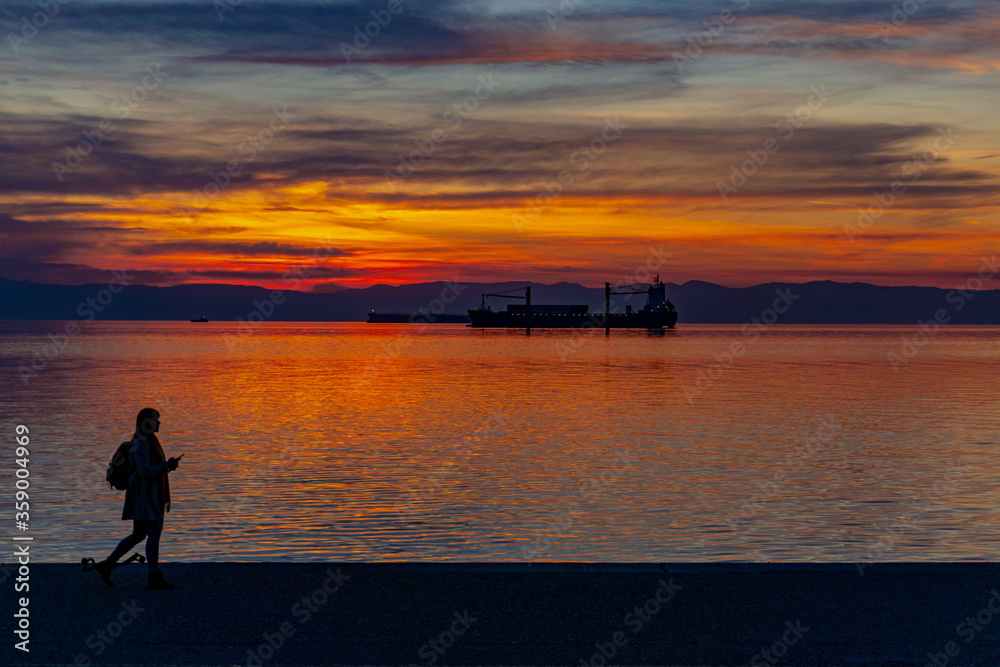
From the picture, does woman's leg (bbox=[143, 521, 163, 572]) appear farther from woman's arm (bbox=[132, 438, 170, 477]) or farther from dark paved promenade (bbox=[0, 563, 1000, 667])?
woman's arm (bbox=[132, 438, 170, 477])

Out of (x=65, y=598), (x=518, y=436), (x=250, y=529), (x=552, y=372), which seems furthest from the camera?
(x=552, y=372)

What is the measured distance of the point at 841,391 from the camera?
5153cm

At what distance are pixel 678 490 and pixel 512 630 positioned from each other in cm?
1231

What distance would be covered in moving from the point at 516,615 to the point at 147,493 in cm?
374

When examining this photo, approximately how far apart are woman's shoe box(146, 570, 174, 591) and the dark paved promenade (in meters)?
0.08

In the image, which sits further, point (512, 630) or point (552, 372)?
point (552, 372)

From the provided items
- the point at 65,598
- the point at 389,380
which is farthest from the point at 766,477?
the point at 389,380

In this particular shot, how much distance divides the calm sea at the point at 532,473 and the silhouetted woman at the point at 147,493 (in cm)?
409

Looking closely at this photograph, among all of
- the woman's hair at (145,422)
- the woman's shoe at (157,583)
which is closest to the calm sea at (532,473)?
the woman's shoe at (157,583)

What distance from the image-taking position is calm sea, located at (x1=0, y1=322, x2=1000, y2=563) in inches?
584

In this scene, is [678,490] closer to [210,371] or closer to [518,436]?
[518,436]

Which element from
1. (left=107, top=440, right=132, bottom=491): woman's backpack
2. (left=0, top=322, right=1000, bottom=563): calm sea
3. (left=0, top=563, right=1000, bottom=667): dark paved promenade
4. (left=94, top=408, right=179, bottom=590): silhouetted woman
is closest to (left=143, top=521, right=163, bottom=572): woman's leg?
(left=94, top=408, right=179, bottom=590): silhouetted woman

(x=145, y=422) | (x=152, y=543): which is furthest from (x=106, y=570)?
(x=145, y=422)

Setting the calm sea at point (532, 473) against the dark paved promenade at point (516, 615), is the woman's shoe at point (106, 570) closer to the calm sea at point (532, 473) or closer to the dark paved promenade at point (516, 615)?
the dark paved promenade at point (516, 615)
